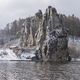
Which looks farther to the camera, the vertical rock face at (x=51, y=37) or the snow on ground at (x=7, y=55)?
the snow on ground at (x=7, y=55)

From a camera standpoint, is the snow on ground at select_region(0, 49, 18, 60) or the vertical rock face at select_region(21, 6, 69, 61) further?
the snow on ground at select_region(0, 49, 18, 60)

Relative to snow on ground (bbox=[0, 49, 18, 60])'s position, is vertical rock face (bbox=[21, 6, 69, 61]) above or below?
above

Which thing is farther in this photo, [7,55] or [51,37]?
[7,55]

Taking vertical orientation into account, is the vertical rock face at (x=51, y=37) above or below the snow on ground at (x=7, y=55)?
above

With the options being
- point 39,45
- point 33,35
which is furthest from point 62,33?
point 33,35

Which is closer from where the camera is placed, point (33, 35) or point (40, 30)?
point (40, 30)

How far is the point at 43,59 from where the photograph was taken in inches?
4884

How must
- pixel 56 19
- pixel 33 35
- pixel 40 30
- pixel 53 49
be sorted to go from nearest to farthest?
pixel 53 49 → pixel 56 19 → pixel 40 30 → pixel 33 35

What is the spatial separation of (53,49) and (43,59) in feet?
17.4

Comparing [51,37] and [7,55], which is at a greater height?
[51,37]

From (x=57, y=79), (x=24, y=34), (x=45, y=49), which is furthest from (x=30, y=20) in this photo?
(x=57, y=79)

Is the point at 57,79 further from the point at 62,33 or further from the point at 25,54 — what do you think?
the point at 25,54

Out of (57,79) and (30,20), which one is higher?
(30,20)

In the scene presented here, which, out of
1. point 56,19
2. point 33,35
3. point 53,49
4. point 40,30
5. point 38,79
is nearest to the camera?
point 38,79
